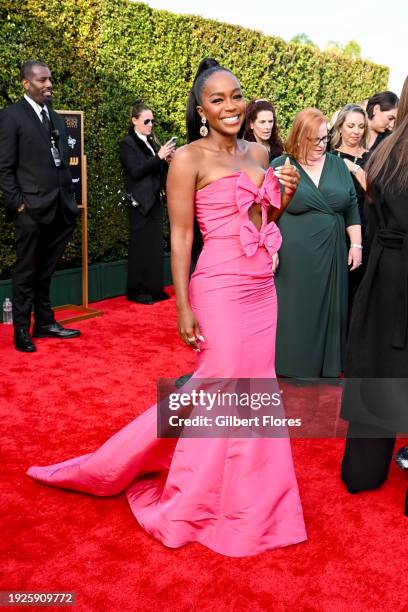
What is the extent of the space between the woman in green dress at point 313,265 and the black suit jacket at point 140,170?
3.03m

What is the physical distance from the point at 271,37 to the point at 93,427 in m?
7.84

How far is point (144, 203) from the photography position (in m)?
7.61

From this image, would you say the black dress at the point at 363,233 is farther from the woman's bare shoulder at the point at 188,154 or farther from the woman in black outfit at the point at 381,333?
the woman's bare shoulder at the point at 188,154

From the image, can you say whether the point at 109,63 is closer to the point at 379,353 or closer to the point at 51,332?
the point at 51,332

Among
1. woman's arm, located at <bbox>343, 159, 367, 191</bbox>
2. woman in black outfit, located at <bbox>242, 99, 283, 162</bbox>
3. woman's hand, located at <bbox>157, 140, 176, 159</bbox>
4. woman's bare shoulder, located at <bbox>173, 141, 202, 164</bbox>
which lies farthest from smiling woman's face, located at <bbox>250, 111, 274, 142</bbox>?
woman's bare shoulder, located at <bbox>173, 141, 202, 164</bbox>

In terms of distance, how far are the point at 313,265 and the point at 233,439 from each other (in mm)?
2051

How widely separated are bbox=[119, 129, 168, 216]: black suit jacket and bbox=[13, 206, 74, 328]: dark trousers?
158cm

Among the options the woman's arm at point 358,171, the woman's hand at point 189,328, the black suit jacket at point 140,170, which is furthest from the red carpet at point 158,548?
the black suit jacket at point 140,170

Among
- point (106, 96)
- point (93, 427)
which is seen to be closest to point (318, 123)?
point (93, 427)

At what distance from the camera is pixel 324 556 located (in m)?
2.92

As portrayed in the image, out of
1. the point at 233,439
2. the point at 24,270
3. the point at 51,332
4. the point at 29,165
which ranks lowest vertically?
the point at 51,332

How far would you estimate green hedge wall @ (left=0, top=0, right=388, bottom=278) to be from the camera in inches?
263

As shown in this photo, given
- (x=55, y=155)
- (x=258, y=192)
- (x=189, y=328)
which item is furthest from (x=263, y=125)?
(x=189, y=328)

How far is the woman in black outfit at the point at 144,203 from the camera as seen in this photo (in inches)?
297
